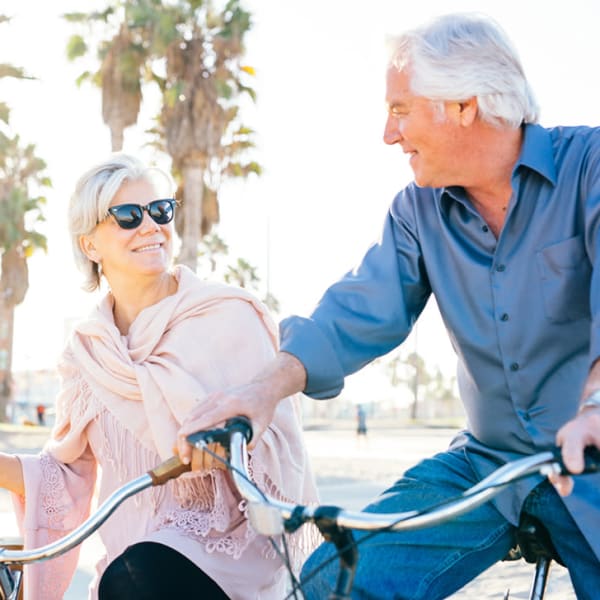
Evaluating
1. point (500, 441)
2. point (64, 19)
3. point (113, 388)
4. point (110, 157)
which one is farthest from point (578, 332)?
point (64, 19)

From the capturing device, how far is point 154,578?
3160mm

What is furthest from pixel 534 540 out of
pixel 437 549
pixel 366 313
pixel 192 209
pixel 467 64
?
pixel 192 209

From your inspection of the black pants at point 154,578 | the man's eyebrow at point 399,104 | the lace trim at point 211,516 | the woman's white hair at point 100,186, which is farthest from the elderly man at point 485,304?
the woman's white hair at point 100,186

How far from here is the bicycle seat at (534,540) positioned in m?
2.78

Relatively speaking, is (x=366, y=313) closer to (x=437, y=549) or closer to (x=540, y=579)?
(x=437, y=549)

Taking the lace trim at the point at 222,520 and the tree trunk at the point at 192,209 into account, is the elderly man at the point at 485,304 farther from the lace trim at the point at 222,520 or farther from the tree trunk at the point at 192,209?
the tree trunk at the point at 192,209

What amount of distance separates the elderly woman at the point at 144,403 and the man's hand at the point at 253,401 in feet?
2.87

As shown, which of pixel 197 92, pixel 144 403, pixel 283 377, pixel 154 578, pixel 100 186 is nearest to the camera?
pixel 283 377

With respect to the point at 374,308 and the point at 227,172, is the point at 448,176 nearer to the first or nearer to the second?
the point at 374,308

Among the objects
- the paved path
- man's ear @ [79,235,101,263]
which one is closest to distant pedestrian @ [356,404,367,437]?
the paved path

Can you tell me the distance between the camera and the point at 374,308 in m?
3.01

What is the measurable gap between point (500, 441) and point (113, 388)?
1537 mm

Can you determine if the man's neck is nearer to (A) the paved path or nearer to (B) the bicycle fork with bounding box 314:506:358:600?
(B) the bicycle fork with bounding box 314:506:358:600

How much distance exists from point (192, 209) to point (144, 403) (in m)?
22.0
